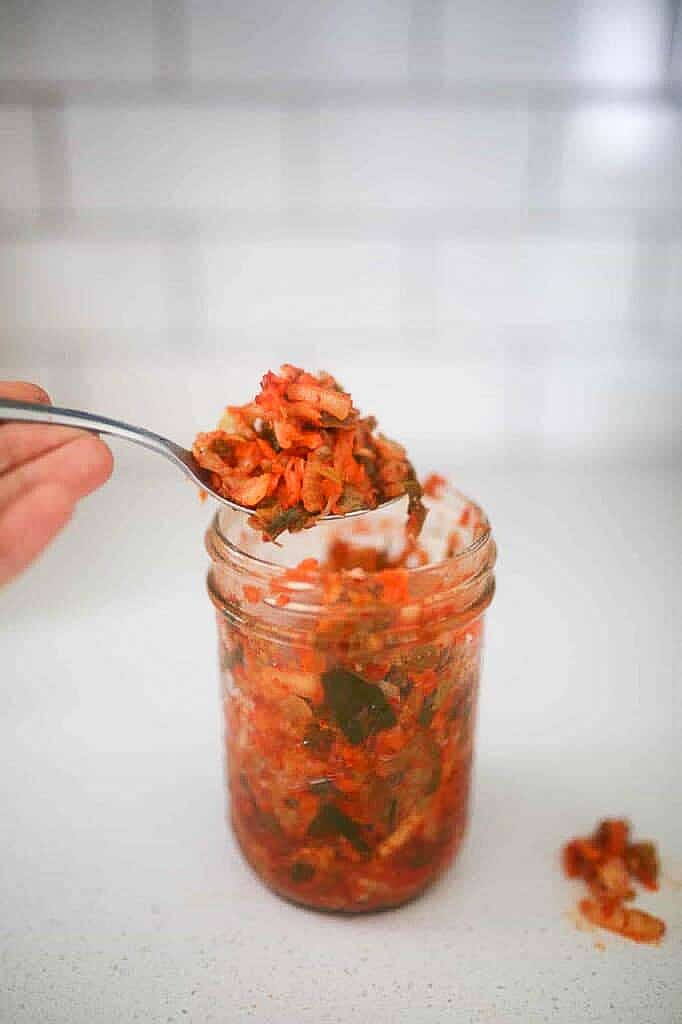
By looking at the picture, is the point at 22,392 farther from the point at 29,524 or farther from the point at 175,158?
the point at 175,158

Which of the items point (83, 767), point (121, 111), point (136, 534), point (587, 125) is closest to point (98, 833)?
point (83, 767)

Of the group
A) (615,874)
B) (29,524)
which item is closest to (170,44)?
(29,524)

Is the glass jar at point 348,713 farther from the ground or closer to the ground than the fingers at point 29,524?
closer to the ground

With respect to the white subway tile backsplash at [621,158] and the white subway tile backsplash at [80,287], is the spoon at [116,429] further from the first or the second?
the white subway tile backsplash at [621,158]

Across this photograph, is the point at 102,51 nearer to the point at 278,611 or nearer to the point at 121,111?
the point at 121,111

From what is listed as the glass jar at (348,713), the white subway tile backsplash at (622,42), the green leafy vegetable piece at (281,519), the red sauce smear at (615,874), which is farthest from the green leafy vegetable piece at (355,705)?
the white subway tile backsplash at (622,42)

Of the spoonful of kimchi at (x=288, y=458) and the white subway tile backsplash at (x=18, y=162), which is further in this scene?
the white subway tile backsplash at (x=18, y=162)
